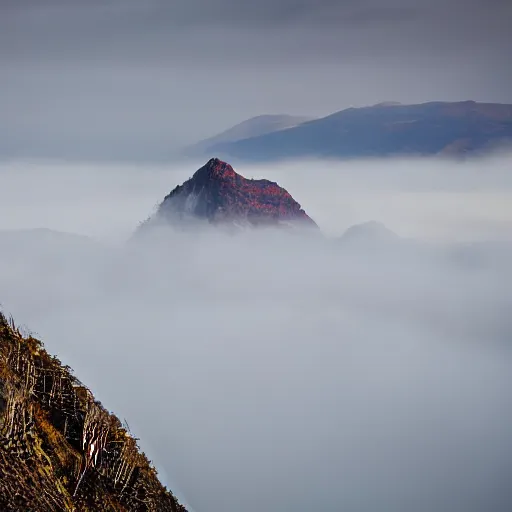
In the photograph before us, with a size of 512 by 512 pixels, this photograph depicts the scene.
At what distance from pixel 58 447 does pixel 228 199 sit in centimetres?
2680

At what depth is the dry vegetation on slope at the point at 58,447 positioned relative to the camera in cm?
377

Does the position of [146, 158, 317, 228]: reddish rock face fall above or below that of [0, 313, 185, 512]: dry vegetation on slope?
above

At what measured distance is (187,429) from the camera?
1038 centimetres

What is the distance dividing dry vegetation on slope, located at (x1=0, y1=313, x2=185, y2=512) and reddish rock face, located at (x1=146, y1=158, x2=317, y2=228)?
80.6ft

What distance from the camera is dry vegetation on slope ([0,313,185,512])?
377 centimetres

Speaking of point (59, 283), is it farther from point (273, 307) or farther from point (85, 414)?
point (85, 414)

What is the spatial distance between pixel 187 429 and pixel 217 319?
760 inches

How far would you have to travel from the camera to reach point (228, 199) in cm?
3047

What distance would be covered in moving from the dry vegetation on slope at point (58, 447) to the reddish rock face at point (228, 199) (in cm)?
2457

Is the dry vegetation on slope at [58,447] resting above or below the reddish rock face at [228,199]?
below

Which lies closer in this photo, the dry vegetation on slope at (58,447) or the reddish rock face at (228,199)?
the dry vegetation on slope at (58,447)

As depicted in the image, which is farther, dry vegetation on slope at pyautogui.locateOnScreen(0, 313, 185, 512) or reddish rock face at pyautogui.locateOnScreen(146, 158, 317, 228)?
reddish rock face at pyautogui.locateOnScreen(146, 158, 317, 228)

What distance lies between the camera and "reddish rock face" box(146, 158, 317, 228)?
29531 millimetres

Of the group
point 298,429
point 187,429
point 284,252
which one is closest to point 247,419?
point 298,429
